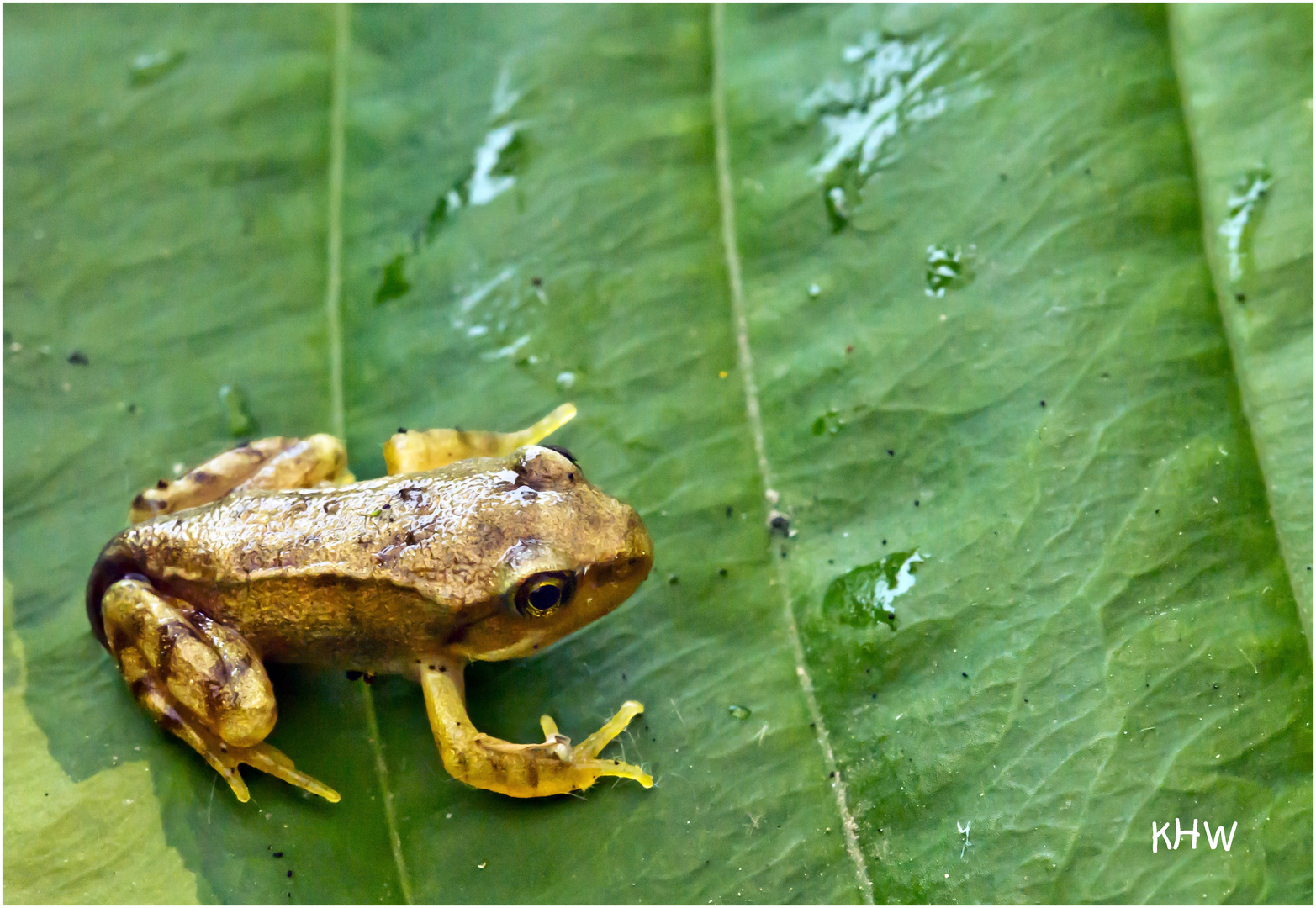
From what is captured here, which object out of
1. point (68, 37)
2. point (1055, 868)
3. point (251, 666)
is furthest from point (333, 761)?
point (68, 37)

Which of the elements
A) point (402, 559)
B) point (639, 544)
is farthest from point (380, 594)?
point (639, 544)

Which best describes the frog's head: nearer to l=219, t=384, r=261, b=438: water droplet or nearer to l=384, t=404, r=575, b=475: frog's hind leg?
l=384, t=404, r=575, b=475: frog's hind leg

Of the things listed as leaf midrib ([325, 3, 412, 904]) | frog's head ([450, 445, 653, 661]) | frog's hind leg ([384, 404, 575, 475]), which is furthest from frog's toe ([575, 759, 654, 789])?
frog's hind leg ([384, 404, 575, 475])

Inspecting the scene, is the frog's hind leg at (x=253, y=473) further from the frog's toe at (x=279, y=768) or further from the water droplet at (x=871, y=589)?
the water droplet at (x=871, y=589)

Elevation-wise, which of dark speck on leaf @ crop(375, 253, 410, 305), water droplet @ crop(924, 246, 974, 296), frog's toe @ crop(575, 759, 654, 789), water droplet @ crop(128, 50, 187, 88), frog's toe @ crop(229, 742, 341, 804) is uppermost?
water droplet @ crop(128, 50, 187, 88)

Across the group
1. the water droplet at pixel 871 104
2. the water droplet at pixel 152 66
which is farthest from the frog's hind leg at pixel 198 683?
the water droplet at pixel 871 104

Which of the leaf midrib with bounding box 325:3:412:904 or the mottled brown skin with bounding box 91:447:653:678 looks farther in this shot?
the leaf midrib with bounding box 325:3:412:904

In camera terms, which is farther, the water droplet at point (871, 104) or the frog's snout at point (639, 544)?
the water droplet at point (871, 104)

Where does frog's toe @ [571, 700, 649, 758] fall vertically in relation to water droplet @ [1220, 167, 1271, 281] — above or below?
below
